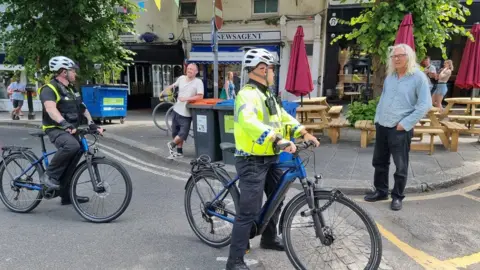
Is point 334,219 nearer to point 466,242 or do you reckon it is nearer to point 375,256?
point 375,256

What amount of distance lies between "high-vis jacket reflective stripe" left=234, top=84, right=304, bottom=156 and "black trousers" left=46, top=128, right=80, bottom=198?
2.16 meters

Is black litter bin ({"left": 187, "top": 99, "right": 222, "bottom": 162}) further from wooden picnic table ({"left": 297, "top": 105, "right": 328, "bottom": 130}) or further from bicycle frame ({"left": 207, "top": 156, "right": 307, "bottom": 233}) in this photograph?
bicycle frame ({"left": 207, "top": 156, "right": 307, "bottom": 233})

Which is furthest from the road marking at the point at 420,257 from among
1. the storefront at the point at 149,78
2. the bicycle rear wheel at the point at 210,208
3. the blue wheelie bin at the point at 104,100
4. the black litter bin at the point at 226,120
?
the storefront at the point at 149,78

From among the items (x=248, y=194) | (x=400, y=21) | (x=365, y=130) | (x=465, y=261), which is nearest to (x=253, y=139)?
(x=248, y=194)

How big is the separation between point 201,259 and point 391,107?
2828mm

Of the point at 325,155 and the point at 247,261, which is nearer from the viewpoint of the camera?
the point at 247,261

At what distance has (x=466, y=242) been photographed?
3561 mm

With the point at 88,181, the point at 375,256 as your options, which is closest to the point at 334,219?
the point at 375,256

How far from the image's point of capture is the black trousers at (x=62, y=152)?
398 cm

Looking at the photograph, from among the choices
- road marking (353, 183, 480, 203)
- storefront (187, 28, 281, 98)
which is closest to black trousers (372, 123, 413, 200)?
road marking (353, 183, 480, 203)

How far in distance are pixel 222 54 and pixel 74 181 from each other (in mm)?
12764

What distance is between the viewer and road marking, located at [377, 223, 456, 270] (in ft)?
10.2

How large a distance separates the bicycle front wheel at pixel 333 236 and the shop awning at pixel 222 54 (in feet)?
43.6

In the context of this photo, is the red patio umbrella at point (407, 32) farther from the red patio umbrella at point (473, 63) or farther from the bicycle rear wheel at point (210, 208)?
the bicycle rear wheel at point (210, 208)
